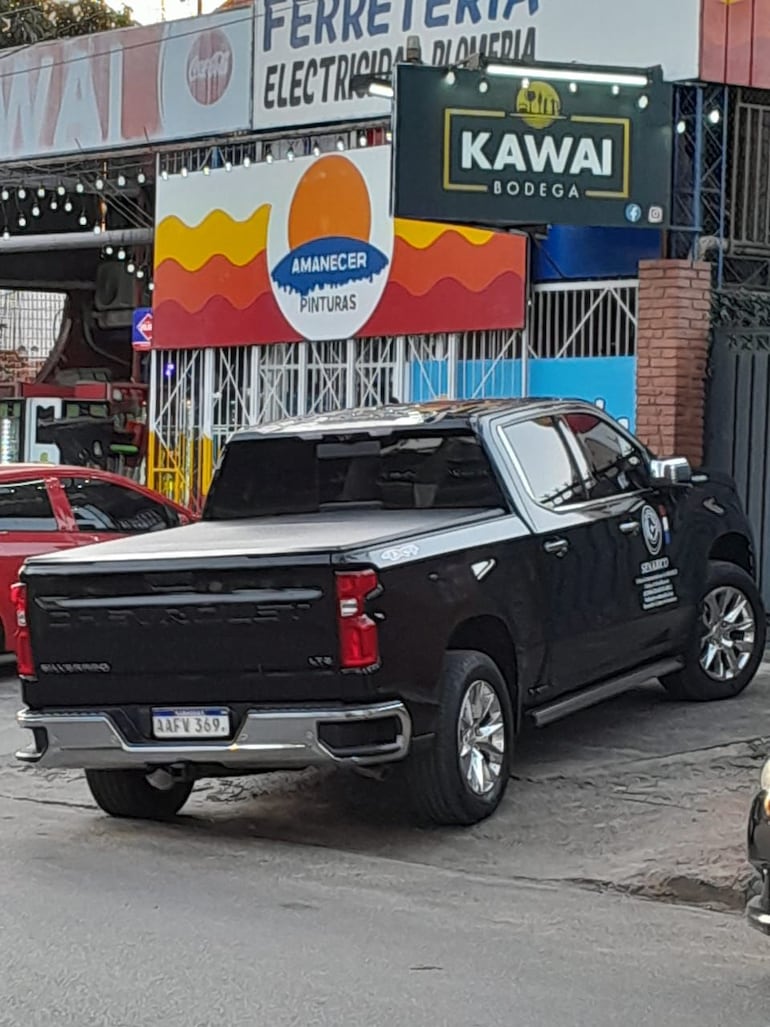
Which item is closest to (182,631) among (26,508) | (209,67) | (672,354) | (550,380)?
(26,508)

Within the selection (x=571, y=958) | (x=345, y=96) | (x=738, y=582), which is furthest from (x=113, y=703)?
(x=345, y=96)

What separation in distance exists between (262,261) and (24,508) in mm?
6212

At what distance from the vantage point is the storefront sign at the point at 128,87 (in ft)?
59.4

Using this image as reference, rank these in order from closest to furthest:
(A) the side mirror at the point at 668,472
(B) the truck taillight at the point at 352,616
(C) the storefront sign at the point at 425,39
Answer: (B) the truck taillight at the point at 352,616 → (A) the side mirror at the point at 668,472 → (C) the storefront sign at the point at 425,39

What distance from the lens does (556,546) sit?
28.0 feet

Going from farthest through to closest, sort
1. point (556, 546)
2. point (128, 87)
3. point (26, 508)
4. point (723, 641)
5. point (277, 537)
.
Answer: point (128, 87), point (26, 508), point (723, 641), point (556, 546), point (277, 537)

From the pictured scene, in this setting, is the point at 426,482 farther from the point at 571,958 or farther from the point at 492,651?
the point at 571,958

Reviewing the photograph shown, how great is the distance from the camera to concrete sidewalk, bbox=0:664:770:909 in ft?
23.7

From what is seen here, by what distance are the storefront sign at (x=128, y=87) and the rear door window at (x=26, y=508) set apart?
695 cm

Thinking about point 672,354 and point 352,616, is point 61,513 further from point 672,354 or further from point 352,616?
point 352,616

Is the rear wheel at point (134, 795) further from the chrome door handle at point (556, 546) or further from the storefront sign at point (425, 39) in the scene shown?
the storefront sign at point (425, 39)

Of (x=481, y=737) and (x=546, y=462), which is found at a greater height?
(x=546, y=462)

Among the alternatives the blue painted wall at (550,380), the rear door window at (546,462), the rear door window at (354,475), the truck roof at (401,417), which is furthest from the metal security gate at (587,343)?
the rear door window at (354,475)

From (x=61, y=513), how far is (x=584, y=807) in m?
5.71
